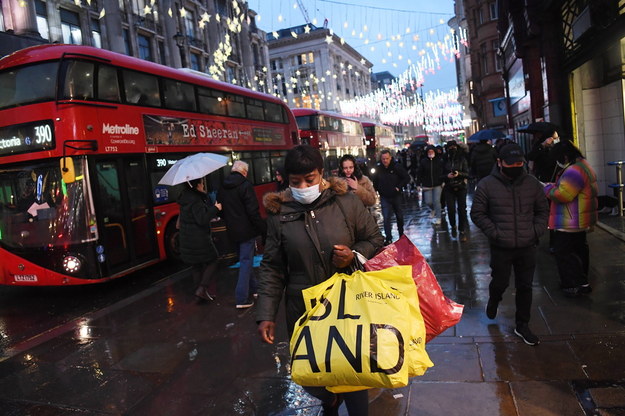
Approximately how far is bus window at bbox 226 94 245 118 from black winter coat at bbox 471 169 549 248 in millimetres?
8764

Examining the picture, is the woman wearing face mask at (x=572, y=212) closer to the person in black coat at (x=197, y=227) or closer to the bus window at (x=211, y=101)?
the person in black coat at (x=197, y=227)

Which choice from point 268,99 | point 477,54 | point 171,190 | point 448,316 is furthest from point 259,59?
point 448,316

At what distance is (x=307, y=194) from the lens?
2.68 m

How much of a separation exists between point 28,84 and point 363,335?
7552 mm

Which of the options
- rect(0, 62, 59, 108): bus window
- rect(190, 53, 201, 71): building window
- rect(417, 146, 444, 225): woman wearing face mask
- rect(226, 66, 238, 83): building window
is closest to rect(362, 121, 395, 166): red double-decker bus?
rect(226, 66, 238, 83): building window

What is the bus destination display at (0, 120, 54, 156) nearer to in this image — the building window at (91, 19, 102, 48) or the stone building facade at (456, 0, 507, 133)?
the building window at (91, 19, 102, 48)

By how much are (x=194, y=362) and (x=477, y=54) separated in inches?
1342

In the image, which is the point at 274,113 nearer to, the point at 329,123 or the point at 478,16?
the point at 329,123

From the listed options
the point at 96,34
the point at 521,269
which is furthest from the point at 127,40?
the point at 521,269

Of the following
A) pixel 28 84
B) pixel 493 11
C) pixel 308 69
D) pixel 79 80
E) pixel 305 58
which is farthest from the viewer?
pixel 305 58

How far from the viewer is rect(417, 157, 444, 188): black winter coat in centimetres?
1018

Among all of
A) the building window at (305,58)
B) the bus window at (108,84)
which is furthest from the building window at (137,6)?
the building window at (305,58)

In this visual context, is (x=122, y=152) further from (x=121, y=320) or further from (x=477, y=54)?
(x=477, y=54)

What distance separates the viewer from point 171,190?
376 inches
